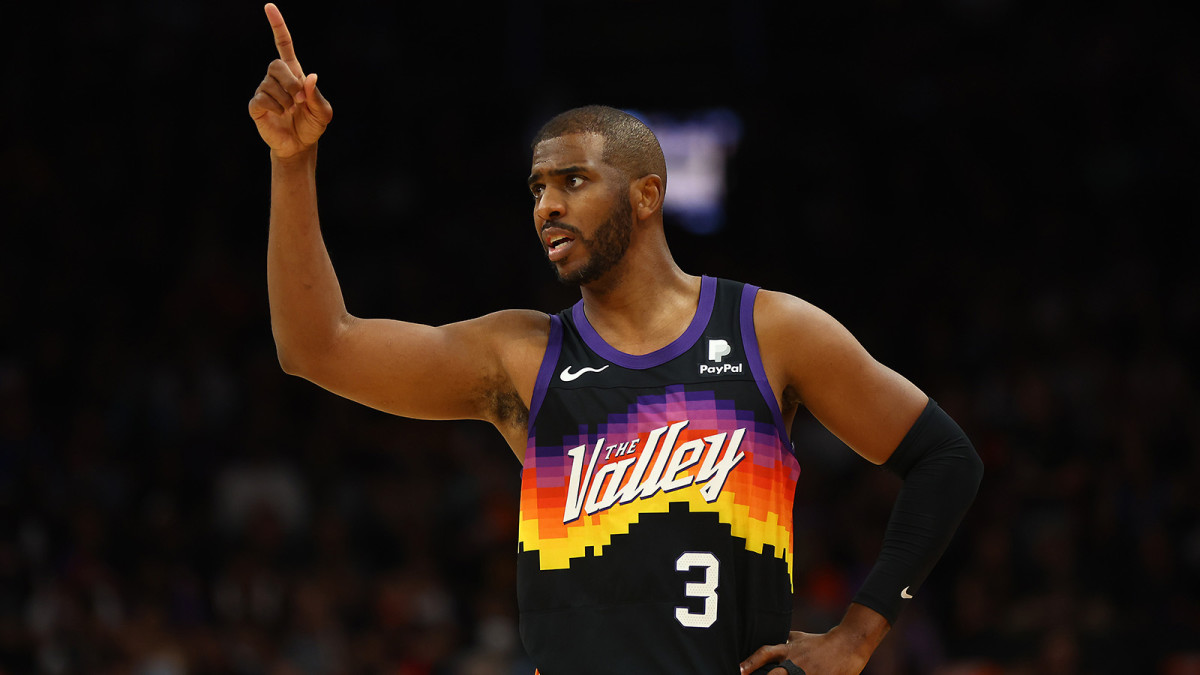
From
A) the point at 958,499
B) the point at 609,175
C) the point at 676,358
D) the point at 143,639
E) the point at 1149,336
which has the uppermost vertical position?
the point at 609,175

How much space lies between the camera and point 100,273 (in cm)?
1197

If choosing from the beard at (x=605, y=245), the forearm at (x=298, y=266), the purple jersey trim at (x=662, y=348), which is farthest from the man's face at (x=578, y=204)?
the forearm at (x=298, y=266)

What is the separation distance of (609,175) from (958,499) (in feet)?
4.25

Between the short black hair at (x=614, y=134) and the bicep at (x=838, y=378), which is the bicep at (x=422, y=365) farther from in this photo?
the bicep at (x=838, y=378)

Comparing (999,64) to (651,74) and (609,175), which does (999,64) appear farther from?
(609,175)

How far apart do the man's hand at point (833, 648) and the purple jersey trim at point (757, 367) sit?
0.50 metres

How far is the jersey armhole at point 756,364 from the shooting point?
11.5 ft

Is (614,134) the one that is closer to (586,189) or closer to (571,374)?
(586,189)

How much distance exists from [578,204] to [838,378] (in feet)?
2.75

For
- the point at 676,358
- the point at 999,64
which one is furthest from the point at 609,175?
the point at 999,64

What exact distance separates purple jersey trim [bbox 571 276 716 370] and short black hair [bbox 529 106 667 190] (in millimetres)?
380

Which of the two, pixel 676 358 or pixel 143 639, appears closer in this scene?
pixel 676 358

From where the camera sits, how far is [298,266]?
3410mm

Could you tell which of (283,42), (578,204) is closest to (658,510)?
(578,204)
